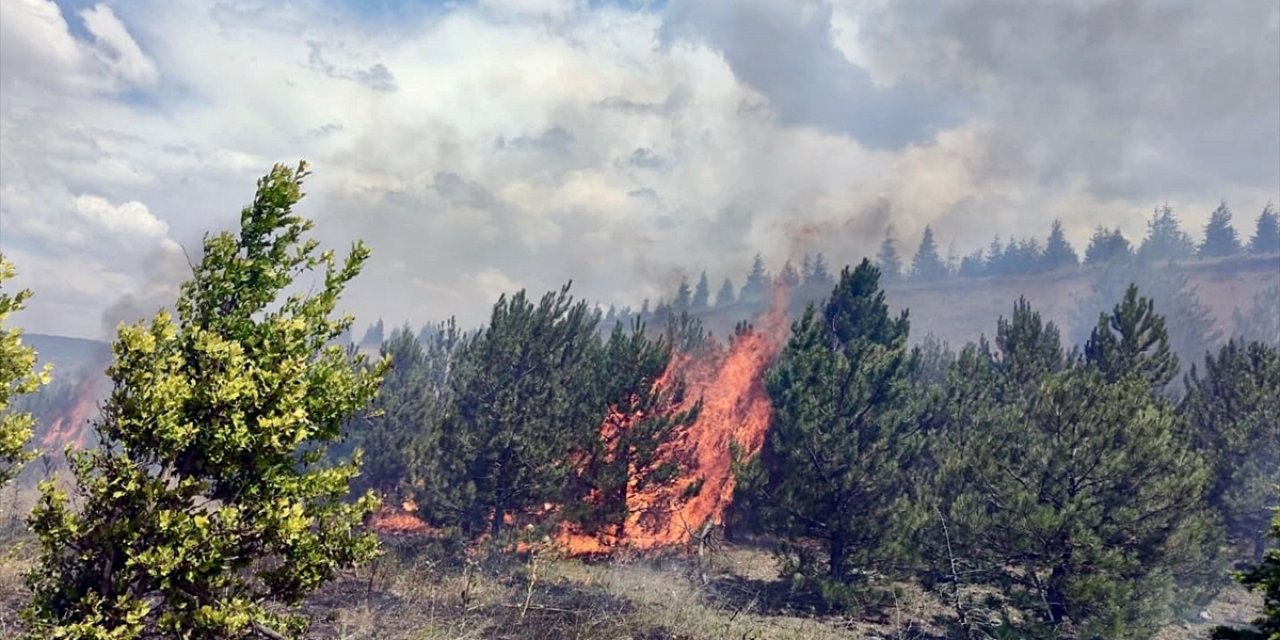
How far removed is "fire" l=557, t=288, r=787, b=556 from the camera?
3038cm

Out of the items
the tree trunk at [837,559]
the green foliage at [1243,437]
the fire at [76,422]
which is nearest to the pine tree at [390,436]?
the tree trunk at [837,559]

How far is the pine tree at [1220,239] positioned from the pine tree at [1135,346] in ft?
488

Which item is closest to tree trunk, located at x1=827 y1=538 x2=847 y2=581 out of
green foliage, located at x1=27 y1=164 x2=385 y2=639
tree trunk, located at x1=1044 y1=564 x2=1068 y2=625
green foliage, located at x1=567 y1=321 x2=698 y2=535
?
tree trunk, located at x1=1044 y1=564 x2=1068 y2=625

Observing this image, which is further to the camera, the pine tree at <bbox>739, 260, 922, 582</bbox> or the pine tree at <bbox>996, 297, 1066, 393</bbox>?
the pine tree at <bbox>996, 297, 1066, 393</bbox>

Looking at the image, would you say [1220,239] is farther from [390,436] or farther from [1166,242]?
[390,436]

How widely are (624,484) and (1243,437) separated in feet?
88.3

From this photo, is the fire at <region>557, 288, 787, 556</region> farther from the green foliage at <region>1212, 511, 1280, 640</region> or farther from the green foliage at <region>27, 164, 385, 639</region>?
the green foliage at <region>27, 164, 385, 639</region>

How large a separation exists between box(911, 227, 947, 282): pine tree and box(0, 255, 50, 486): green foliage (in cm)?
18054

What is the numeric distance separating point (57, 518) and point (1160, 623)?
87.3 feet

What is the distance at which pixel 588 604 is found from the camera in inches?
843

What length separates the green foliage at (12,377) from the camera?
876 centimetres

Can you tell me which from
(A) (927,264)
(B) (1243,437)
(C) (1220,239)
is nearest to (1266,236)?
(C) (1220,239)

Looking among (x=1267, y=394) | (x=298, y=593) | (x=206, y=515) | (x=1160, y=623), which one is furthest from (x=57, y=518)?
(x=1267, y=394)

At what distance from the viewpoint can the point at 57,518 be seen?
787 centimetres
